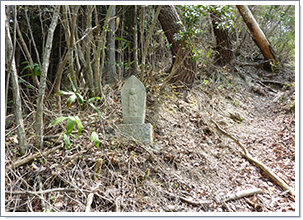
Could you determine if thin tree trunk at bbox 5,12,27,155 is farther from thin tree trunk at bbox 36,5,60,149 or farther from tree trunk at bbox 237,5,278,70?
tree trunk at bbox 237,5,278,70

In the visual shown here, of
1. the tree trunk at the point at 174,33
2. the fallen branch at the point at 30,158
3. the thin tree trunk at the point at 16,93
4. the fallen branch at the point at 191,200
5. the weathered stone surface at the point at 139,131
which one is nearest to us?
the thin tree trunk at the point at 16,93

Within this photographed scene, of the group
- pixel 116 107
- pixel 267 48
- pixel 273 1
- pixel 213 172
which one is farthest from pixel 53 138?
pixel 267 48

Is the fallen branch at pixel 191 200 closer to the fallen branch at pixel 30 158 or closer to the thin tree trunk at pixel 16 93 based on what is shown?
the fallen branch at pixel 30 158

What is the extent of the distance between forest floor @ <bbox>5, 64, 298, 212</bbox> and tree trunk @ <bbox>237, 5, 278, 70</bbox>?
10.2ft

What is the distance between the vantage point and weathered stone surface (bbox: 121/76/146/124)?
3908mm

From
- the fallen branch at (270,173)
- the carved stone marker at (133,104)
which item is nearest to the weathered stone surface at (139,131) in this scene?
the carved stone marker at (133,104)

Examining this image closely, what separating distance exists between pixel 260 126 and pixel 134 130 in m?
3.62

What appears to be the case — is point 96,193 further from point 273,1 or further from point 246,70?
point 246,70

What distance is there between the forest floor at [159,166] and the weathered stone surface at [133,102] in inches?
11.6

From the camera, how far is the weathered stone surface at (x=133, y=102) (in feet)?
12.8

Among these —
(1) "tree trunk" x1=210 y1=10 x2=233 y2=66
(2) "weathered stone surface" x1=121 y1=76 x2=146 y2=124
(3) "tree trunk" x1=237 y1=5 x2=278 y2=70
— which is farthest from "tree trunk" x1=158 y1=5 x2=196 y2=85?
(3) "tree trunk" x1=237 y1=5 x2=278 y2=70

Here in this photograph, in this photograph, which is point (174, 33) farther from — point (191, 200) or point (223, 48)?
point (191, 200)

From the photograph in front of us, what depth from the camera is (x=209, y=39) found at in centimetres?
773
